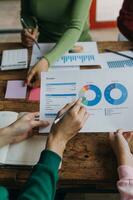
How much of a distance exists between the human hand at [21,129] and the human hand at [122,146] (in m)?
0.22


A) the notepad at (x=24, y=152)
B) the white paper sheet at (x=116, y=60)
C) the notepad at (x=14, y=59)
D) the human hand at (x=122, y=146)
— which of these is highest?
the white paper sheet at (x=116, y=60)

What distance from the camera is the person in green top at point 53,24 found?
1245 millimetres

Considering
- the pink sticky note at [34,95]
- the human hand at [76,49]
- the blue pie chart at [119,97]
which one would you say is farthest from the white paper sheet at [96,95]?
the human hand at [76,49]

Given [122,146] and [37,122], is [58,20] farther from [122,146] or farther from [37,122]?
[122,146]

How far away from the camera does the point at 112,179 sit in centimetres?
85

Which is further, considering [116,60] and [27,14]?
[27,14]

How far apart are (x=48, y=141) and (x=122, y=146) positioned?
0.69 feet

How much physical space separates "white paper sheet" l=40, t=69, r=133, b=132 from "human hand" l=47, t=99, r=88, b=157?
7cm

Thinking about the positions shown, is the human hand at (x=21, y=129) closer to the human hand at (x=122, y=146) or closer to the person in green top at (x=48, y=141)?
the person in green top at (x=48, y=141)

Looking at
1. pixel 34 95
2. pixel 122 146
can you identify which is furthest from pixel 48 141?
pixel 34 95

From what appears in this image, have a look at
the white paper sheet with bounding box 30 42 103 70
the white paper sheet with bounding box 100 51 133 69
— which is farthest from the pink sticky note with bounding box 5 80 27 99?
the white paper sheet with bounding box 100 51 133 69

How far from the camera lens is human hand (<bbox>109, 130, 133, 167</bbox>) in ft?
2.85

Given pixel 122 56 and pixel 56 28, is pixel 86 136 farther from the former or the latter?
pixel 56 28

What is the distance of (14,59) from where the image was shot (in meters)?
1.35
